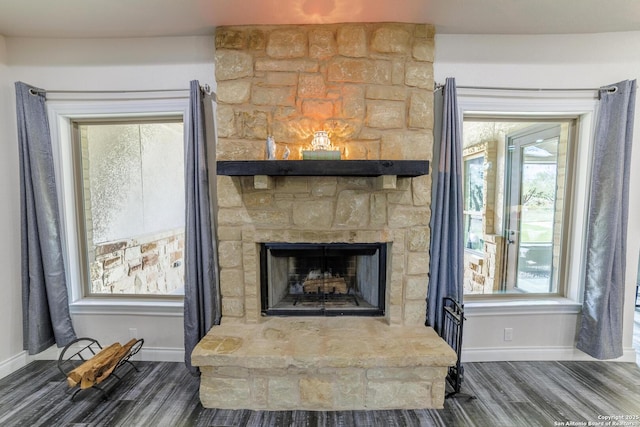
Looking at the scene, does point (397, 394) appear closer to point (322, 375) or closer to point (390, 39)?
point (322, 375)

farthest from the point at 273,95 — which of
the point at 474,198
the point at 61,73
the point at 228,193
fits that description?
the point at 474,198

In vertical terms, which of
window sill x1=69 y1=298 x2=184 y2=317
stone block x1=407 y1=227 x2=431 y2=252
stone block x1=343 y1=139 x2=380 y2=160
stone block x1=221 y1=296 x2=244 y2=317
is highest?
stone block x1=343 y1=139 x2=380 y2=160

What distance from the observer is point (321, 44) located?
6.32 feet

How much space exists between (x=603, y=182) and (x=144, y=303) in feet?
12.6

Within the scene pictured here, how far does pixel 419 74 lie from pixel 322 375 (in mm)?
2215

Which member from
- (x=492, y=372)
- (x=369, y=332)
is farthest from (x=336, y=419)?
(x=492, y=372)

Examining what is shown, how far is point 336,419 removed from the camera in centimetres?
166

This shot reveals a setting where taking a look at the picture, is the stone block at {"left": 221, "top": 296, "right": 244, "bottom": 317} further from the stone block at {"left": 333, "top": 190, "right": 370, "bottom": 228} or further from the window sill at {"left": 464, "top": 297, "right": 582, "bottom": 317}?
the window sill at {"left": 464, "top": 297, "right": 582, "bottom": 317}

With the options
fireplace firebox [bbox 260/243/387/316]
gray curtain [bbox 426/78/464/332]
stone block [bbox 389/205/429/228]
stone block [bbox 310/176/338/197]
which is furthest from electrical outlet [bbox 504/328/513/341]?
stone block [bbox 310/176/338/197]

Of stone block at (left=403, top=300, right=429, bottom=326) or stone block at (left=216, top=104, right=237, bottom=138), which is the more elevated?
stone block at (left=216, top=104, right=237, bottom=138)

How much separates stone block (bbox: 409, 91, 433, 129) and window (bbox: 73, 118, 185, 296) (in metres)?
1.89

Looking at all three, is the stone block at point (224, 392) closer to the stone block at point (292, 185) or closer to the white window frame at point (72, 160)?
the white window frame at point (72, 160)

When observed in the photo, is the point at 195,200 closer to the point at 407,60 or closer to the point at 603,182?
the point at 407,60

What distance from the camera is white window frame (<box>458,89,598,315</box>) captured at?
2086 millimetres
